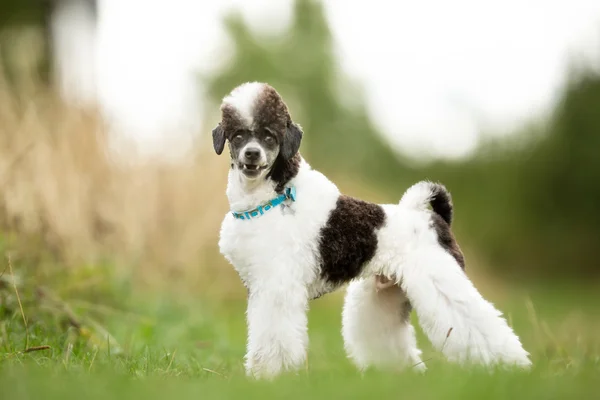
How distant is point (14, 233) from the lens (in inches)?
245

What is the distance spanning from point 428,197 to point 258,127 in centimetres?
121

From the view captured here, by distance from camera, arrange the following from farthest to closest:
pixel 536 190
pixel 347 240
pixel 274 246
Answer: pixel 536 190 < pixel 347 240 < pixel 274 246

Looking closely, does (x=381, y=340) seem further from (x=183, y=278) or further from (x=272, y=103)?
(x=183, y=278)

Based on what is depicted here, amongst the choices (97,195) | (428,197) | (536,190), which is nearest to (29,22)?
(97,195)

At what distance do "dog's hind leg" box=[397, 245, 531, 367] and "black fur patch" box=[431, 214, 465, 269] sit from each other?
0.32 ft

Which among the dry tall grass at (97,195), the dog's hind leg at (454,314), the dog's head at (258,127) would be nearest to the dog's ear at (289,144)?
the dog's head at (258,127)

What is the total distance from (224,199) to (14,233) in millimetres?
5290

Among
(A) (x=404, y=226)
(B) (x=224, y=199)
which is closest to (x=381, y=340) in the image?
(A) (x=404, y=226)

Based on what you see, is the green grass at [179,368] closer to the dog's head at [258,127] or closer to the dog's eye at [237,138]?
the dog's head at [258,127]

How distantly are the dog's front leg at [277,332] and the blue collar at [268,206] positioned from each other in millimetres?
420

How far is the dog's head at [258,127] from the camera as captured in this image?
407 cm

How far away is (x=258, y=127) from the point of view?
4094 millimetres

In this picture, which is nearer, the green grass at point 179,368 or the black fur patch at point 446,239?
the green grass at point 179,368

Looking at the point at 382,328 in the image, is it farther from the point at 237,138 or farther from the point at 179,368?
the point at 237,138
